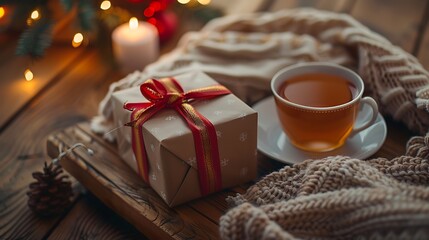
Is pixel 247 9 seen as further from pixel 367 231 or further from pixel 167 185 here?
pixel 367 231

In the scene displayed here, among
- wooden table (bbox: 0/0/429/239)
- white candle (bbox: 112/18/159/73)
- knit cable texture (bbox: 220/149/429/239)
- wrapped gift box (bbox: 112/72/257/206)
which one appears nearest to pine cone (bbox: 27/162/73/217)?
wooden table (bbox: 0/0/429/239)

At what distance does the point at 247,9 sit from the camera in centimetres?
132

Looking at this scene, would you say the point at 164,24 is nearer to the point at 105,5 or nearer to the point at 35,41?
the point at 105,5

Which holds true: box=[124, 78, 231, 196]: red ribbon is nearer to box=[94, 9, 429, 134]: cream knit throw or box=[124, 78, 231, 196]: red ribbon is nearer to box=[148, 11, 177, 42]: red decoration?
box=[94, 9, 429, 134]: cream knit throw

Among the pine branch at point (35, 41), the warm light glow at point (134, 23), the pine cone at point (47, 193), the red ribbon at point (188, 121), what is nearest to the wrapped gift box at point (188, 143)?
the red ribbon at point (188, 121)

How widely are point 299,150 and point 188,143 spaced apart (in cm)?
20

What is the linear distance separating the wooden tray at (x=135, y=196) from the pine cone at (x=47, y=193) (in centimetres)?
5

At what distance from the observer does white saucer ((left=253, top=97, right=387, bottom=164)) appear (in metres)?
0.81

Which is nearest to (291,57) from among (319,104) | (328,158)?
(319,104)

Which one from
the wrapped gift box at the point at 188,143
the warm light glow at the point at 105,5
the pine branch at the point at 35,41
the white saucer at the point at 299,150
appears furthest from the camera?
the warm light glow at the point at 105,5

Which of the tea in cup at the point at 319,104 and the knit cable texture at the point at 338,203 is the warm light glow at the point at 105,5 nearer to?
the tea in cup at the point at 319,104

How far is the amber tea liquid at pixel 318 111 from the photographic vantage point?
77 centimetres

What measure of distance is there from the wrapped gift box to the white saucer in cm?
6

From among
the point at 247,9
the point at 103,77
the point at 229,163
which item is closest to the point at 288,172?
the point at 229,163
